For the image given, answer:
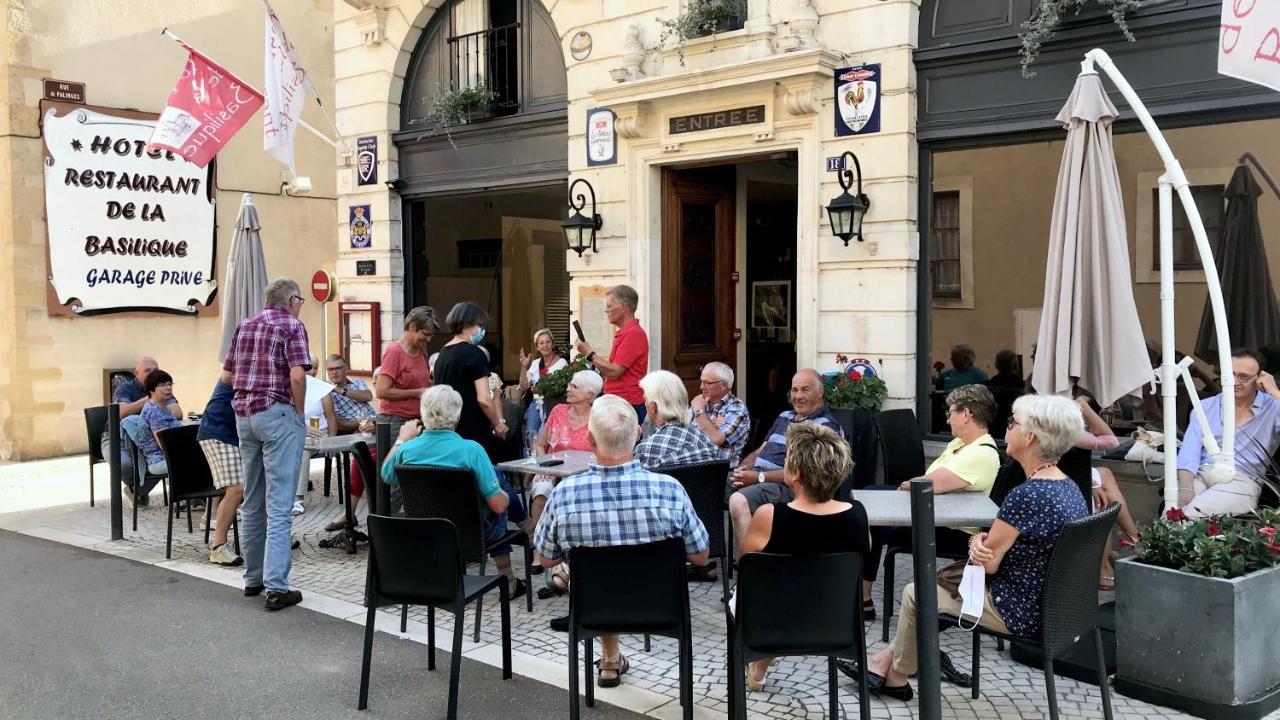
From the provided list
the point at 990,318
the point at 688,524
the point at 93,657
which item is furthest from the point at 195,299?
the point at 688,524

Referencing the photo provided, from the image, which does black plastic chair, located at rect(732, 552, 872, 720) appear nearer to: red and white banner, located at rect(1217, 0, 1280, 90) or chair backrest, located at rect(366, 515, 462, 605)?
chair backrest, located at rect(366, 515, 462, 605)

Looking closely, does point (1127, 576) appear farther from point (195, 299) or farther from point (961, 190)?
point (195, 299)

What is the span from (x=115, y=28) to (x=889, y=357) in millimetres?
10982

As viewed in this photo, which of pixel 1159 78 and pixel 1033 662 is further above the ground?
pixel 1159 78

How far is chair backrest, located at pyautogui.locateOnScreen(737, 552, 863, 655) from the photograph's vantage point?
348 cm

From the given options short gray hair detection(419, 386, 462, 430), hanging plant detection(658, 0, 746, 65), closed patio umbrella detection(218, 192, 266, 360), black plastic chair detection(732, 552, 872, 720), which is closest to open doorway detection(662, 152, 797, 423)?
hanging plant detection(658, 0, 746, 65)

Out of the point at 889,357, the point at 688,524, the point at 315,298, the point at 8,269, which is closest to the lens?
the point at 688,524

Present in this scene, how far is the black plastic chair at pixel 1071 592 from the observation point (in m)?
3.62

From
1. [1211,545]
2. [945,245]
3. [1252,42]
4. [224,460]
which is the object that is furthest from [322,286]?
[1211,545]

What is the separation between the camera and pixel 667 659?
15.8 feet

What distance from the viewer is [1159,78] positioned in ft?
20.8

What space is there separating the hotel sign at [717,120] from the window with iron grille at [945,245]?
1.51 m

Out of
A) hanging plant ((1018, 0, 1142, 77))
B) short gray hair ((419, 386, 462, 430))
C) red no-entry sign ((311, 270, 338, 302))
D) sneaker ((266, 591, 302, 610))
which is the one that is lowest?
sneaker ((266, 591, 302, 610))

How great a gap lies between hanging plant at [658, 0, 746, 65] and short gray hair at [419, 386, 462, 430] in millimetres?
4355
